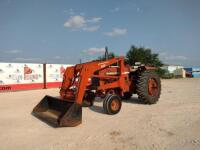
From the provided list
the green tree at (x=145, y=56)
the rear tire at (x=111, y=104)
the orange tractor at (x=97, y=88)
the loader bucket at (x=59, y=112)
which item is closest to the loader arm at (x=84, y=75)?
the orange tractor at (x=97, y=88)

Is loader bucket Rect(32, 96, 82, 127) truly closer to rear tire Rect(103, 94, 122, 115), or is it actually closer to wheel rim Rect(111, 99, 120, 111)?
rear tire Rect(103, 94, 122, 115)

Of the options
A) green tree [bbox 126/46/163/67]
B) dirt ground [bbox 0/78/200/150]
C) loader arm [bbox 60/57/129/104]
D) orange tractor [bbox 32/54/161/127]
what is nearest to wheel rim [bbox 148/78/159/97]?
orange tractor [bbox 32/54/161/127]

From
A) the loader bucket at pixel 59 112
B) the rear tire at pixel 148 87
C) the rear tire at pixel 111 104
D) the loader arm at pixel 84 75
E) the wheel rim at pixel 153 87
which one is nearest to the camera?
the loader bucket at pixel 59 112

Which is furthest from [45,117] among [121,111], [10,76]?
[10,76]

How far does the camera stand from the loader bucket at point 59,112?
5824mm

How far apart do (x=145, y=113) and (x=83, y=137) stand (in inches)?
123

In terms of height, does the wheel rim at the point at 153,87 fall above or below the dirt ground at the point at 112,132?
above

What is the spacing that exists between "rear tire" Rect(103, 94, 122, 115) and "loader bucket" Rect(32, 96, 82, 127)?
1365 millimetres

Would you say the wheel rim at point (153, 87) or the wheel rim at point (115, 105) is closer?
the wheel rim at point (115, 105)

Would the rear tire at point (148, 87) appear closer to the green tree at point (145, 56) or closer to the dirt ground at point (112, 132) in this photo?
the dirt ground at point (112, 132)

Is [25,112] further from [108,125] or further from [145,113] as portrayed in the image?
[145,113]

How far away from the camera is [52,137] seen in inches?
205

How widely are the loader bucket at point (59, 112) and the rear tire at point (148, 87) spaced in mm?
3435

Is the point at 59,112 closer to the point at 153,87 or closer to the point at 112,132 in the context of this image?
the point at 112,132
